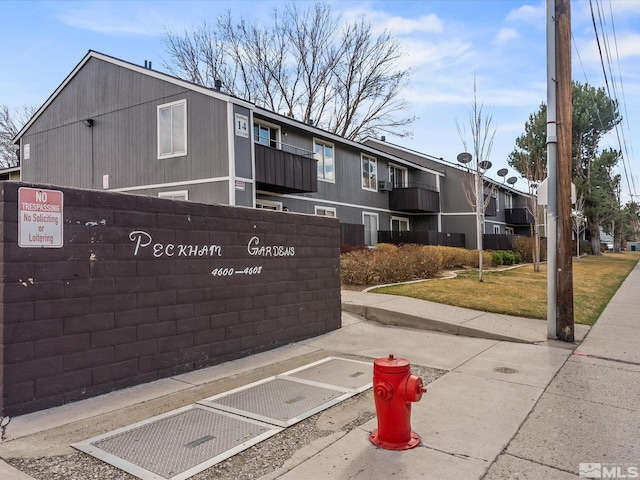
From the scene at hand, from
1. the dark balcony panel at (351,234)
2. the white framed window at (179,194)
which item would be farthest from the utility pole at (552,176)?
the white framed window at (179,194)

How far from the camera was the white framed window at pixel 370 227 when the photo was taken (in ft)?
79.4

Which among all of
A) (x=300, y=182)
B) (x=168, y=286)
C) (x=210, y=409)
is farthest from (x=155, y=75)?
(x=210, y=409)

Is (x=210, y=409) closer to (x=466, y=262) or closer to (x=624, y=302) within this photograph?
(x=624, y=302)

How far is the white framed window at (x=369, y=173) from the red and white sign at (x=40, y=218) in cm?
2022

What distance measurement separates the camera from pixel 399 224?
28.3 meters

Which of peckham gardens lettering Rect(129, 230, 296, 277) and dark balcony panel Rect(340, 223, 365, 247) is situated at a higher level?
dark balcony panel Rect(340, 223, 365, 247)

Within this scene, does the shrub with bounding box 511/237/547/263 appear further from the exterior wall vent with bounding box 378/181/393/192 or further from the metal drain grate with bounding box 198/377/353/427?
the metal drain grate with bounding box 198/377/353/427

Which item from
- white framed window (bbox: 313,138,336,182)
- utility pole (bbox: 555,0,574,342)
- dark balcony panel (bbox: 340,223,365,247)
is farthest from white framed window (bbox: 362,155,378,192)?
utility pole (bbox: 555,0,574,342)

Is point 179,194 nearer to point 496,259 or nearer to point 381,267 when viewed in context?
point 381,267

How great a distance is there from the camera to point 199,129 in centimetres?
1582

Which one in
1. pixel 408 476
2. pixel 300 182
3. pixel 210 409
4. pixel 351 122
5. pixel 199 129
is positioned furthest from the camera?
pixel 351 122

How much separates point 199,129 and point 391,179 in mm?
14016

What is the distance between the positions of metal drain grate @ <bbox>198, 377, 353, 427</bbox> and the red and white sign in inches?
87.1

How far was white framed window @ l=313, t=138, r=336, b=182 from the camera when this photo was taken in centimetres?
2080
